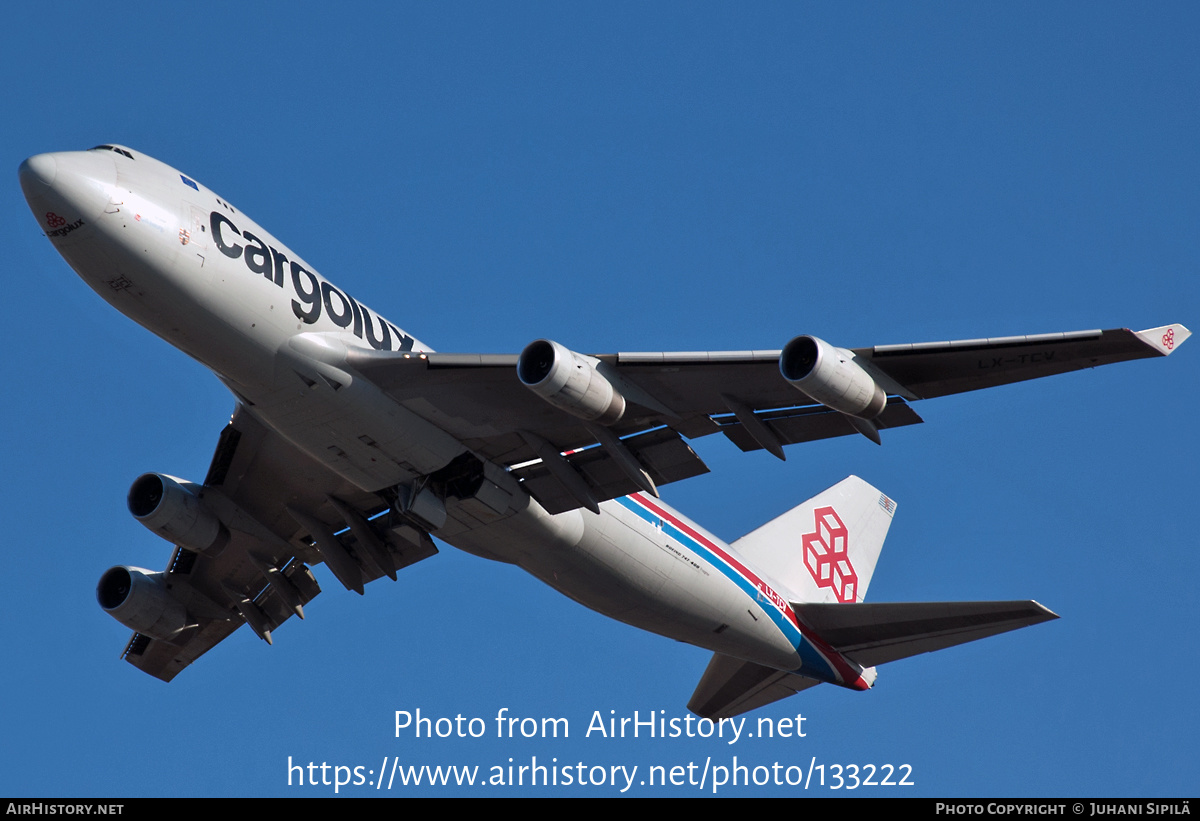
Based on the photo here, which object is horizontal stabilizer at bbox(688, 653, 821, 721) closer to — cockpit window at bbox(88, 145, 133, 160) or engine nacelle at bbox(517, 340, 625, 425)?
engine nacelle at bbox(517, 340, 625, 425)

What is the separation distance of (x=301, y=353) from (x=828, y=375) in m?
9.86

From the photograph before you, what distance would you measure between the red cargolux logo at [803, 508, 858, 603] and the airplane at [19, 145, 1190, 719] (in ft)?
2.56

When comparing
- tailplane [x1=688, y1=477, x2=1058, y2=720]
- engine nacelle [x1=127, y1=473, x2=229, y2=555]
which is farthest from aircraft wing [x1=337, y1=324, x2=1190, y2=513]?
engine nacelle [x1=127, y1=473, x2=229, y2=555]

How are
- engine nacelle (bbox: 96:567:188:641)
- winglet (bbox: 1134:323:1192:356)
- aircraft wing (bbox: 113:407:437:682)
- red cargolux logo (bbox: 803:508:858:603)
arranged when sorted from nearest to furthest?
winglet (bbox: 1134:323:1192:356), aircraft wing (bbox: 113:407:437:682), engine nacelle (bbox: 96:567:188:641), red cargolux logo (bbox: 803:508:858:603)

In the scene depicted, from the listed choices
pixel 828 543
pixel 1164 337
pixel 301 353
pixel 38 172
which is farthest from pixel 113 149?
pixel 828 543

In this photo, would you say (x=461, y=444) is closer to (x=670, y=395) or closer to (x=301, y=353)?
(x=301, y=353)

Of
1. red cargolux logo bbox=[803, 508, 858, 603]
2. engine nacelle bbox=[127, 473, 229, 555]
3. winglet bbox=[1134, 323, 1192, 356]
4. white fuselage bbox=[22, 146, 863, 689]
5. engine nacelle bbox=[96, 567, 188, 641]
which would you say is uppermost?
red cargolux logo bbox=[803, 508, 858, 603]

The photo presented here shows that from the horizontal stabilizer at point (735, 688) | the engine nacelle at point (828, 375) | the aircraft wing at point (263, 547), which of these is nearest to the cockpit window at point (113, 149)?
the aircraft wing at point (263, 547)

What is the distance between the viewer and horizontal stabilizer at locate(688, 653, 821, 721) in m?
35.0

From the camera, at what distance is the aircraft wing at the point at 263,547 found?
100 ft

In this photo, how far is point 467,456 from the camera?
2741cm

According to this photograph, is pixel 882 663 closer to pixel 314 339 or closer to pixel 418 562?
pixel 418 562
